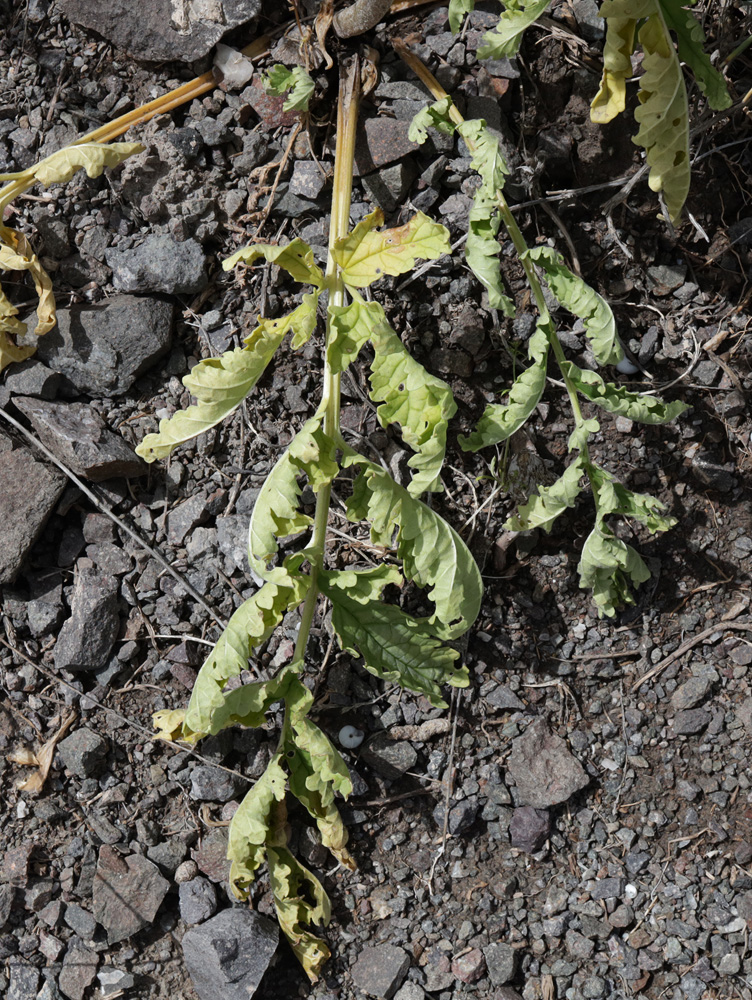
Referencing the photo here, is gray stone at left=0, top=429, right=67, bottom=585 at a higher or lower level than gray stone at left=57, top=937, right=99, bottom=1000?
higher

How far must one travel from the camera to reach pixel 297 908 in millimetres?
2666

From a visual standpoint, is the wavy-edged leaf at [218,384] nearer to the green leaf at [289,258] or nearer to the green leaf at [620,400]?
the green leaf at [289,258]

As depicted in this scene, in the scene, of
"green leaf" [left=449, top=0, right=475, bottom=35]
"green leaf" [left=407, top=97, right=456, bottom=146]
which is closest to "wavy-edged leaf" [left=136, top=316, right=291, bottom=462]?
"green leaf" [left=407, top=97, right=456, bottom=146]

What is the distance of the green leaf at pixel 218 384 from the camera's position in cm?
233

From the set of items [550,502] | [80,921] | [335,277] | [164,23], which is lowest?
[80,921]

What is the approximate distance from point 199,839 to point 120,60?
2.56 metres

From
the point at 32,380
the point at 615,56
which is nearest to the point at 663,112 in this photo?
the point at 615,56

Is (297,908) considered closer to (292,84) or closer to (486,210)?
(486,210)

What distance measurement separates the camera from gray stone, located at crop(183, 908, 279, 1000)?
2684mm

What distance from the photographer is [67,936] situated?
→ 9.35ft

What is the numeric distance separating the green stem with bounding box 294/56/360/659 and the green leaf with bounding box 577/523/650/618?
759 mm

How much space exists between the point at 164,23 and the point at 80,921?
2.84m

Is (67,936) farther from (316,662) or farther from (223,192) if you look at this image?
(223,192)

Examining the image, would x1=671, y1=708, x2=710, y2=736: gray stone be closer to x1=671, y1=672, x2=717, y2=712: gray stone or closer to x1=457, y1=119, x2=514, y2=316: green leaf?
x1=671, y1=672, x2=717, y2=712: gray stone
